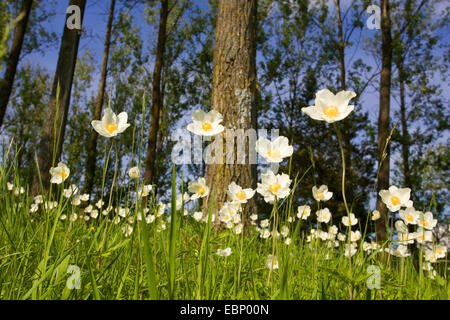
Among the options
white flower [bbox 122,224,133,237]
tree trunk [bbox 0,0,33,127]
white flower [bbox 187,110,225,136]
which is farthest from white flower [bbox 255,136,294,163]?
tree trunk [bbox 0,0,33,127]

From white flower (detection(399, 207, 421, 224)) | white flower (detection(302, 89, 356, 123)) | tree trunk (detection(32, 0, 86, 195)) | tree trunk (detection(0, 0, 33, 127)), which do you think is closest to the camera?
white flower (detection(302, 89, 356, 123))

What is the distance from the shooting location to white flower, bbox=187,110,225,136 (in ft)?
3.51

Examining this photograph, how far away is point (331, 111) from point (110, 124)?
29.0 inches

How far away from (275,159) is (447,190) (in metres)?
13.9

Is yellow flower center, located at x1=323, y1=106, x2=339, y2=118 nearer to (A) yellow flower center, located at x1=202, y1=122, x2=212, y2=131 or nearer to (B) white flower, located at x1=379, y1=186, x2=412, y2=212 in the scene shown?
(A) yellow flower center, located at x1=202, y1=122, x2=212, y2=131

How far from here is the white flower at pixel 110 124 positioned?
1.15 m

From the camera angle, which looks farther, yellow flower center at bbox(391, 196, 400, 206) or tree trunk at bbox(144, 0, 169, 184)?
tree trunk at bbox(144, 0, 169, 184)

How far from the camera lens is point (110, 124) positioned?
1193 millimetres

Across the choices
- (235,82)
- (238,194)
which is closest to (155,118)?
(235,82)

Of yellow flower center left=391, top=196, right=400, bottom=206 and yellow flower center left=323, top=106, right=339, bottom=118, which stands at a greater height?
yellow flower center left=323, top=106, right=339, bottom=118

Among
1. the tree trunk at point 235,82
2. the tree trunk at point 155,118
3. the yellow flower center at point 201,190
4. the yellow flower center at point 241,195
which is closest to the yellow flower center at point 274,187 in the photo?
the yellow flower center at point 201,190

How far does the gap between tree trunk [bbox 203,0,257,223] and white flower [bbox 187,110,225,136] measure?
2224mm

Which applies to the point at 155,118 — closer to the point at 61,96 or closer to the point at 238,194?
the point at 61,96
